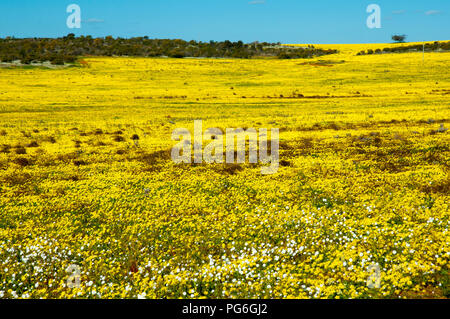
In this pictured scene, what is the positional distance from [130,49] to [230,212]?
371 ft

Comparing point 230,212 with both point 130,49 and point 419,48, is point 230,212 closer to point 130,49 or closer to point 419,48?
point 130,49

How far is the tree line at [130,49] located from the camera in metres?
107

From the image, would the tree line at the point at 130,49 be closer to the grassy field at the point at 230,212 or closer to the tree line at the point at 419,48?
the tree line at the point at 419,48

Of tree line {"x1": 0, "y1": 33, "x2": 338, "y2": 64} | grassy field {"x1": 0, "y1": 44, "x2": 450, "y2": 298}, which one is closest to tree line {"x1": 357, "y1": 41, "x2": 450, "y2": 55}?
tree line {"x1": 0, "y1": 33, "x2": 338, "y2": 64}

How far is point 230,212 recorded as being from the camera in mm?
13453

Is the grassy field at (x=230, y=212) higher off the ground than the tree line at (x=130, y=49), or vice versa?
the tree line at (x=130, y=49)

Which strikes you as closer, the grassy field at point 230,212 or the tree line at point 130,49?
the grassy field at point 230,212

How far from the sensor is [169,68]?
88688mm

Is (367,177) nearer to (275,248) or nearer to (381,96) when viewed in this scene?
(275,248)

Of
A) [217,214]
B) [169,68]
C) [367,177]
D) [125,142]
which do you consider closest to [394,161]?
[367,177]

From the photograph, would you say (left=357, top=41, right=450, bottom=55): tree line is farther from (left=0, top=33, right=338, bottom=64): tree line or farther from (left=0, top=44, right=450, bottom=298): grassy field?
(left=0, top=44, right=450, bottom=298): grassy field

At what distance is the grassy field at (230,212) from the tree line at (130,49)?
7982 centimetres

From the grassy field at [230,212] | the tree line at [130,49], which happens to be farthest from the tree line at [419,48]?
the grassy field at [230,212]

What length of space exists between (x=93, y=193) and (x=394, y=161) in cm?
1423
